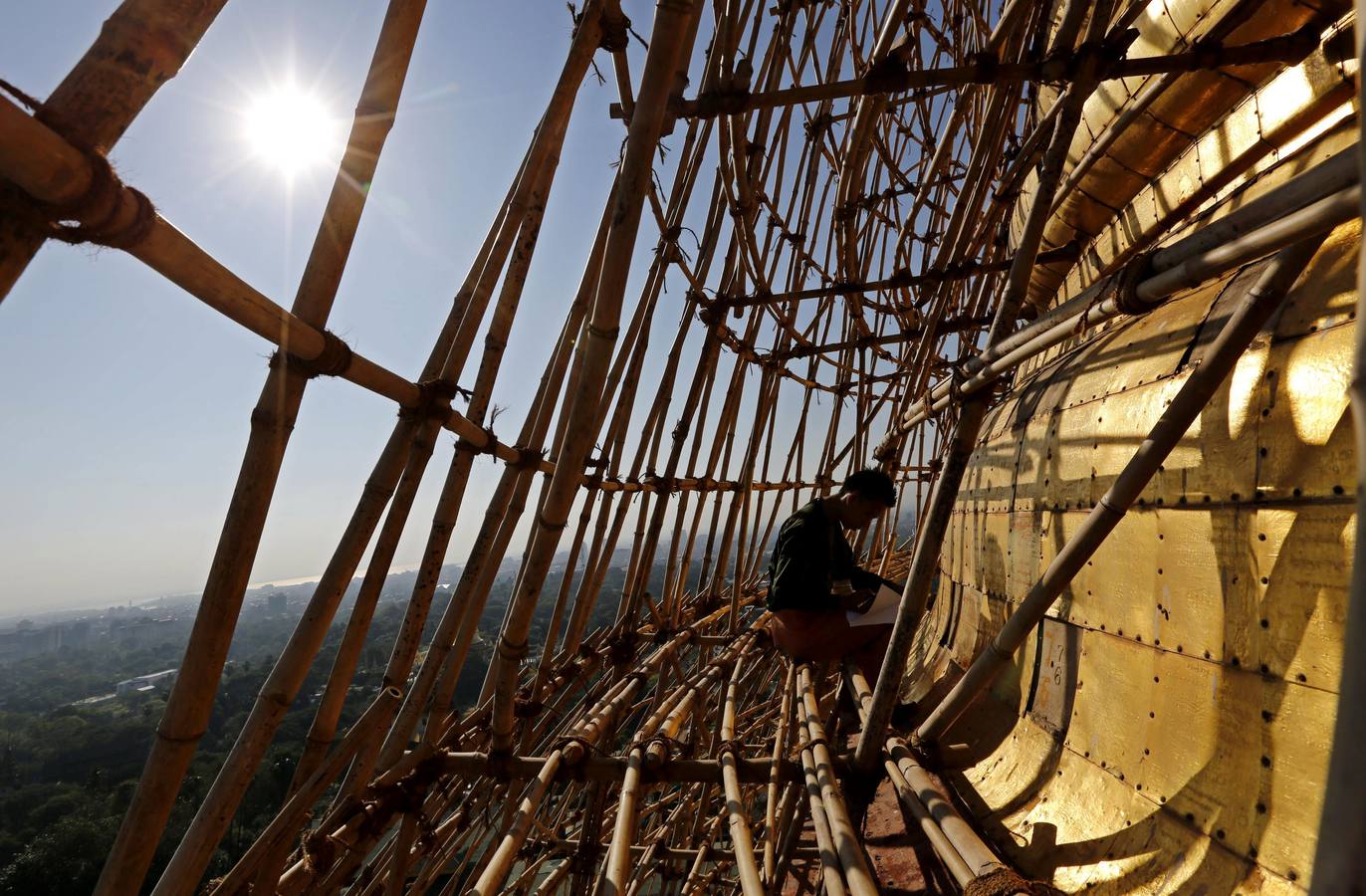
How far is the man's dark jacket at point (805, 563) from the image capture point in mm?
4539

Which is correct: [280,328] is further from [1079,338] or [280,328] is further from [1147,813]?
[1079,338]

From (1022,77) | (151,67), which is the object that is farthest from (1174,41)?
(151,67)

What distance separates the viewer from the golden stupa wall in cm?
188

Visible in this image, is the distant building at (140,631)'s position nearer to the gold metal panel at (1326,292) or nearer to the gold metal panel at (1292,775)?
the gold metal panel at (1292,775)

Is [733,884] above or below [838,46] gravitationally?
below

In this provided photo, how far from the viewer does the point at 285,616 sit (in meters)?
99.6

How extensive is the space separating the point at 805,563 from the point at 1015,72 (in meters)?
3.16

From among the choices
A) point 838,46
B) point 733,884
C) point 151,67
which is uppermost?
point 838,46

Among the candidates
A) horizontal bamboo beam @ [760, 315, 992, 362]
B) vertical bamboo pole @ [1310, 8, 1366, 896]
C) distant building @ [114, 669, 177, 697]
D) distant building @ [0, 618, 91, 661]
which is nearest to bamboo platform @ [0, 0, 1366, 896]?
vertical bamboo pole @ [1310, 8, 1366, 896]

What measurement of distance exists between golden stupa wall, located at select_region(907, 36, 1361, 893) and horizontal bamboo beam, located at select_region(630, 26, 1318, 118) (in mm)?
228

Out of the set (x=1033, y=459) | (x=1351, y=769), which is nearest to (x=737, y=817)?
(x=1351, y=769)

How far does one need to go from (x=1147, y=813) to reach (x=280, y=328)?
3.40 m

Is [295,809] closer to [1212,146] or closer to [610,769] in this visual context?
[610,769]

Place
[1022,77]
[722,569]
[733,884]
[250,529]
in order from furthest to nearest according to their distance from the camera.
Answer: [722,569]
[733,884]
[1022,77]
[250,529]
